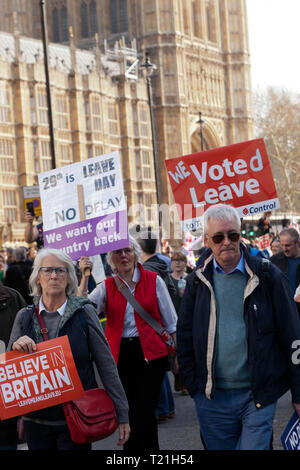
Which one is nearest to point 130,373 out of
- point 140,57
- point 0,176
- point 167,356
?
point 167,356

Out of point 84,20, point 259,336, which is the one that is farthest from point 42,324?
point 84,20

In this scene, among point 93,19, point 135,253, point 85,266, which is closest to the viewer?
point 135,253

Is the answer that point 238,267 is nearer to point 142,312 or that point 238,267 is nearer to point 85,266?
point 142,312

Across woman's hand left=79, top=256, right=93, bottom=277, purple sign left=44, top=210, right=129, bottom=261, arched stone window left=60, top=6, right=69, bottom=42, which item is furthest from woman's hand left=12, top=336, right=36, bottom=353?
arched stone window left=60, top=6, right=69, bottom=42

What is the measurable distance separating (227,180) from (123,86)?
4629 centimetres

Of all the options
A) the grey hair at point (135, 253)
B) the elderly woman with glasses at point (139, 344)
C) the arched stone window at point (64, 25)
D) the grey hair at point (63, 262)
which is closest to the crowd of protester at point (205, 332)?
the grey hair at point (63, 262)

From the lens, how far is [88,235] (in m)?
7.73

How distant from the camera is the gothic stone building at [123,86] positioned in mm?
46062

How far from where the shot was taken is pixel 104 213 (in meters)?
7.76

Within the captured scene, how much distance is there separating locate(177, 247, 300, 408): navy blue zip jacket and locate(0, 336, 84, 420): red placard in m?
0.59

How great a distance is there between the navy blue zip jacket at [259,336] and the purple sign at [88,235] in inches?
89.7

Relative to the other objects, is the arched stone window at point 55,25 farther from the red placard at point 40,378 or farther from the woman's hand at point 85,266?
the red placard at point 40,378

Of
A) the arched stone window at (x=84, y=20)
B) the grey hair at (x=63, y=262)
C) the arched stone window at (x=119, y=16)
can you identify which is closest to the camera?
the grey hair at (x=63, y=262)
